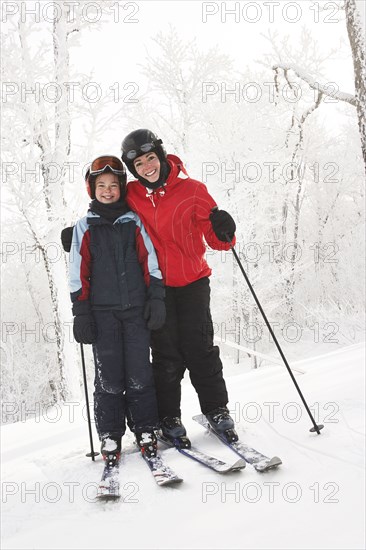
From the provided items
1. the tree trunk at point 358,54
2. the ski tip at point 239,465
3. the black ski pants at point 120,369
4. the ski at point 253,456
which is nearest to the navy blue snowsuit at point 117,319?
the black ski pants at point 120,369

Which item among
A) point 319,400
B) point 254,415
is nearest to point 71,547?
point 254,415

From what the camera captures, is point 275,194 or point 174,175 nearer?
point 174,175

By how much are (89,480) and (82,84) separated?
698 cm

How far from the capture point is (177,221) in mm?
2963

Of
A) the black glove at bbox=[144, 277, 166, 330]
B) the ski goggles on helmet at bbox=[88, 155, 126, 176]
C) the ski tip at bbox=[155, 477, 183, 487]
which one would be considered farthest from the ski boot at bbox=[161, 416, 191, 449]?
the ski goggles on helmet at bbox=[88, 155, 126, 176]

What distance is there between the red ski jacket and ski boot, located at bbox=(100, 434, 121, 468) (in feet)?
3.32

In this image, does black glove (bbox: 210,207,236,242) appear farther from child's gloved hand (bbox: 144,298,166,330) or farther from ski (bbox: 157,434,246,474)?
ski (bbox: 157,434,246,474)

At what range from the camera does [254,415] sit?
10.7 ft

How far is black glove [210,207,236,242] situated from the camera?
2846 millimetres

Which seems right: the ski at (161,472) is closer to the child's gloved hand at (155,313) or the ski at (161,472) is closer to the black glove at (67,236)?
the child's gloved hand at (155,313)

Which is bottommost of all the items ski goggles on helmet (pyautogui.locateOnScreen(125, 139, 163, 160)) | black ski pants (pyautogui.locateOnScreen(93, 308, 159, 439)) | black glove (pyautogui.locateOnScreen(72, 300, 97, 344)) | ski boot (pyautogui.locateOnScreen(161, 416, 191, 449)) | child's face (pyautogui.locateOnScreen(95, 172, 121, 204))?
ski boot (pyautogui.locateOnScreen(161, 416, 191, 449))

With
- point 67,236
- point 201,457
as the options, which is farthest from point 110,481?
point 67,236

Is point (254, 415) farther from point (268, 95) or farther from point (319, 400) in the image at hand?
point (268, 95)

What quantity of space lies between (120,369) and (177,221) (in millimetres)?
995
